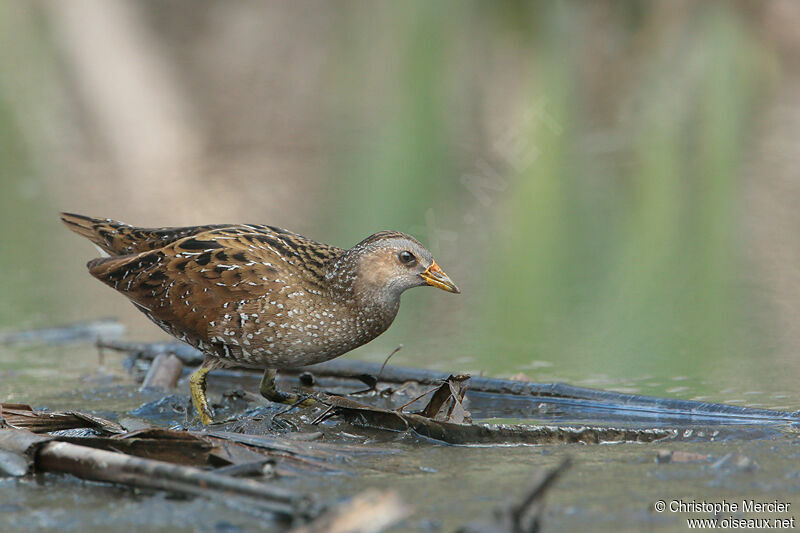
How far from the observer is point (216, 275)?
17.5ft

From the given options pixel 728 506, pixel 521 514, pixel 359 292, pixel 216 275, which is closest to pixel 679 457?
pixel 728 506

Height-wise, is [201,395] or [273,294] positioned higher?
[273,294]

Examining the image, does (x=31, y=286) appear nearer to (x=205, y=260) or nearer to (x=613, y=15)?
(x=205, y=260)

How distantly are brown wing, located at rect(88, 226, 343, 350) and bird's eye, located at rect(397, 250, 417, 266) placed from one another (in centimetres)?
41

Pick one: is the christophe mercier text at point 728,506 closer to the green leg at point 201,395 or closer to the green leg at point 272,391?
the green leg at point 201,395

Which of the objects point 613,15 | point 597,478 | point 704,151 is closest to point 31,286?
point 597,478

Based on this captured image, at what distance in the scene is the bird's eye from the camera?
5270mm

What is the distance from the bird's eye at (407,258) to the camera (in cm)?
527

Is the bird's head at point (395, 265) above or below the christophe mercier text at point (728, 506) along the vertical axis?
above

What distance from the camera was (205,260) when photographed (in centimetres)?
539

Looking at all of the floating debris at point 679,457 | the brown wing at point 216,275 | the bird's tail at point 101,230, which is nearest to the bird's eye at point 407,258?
the brown wing at point 216,275

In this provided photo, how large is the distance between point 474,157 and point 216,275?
6650 millimetres

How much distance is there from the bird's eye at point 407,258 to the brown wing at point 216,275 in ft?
1.33

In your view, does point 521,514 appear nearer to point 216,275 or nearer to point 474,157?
point 216,275
